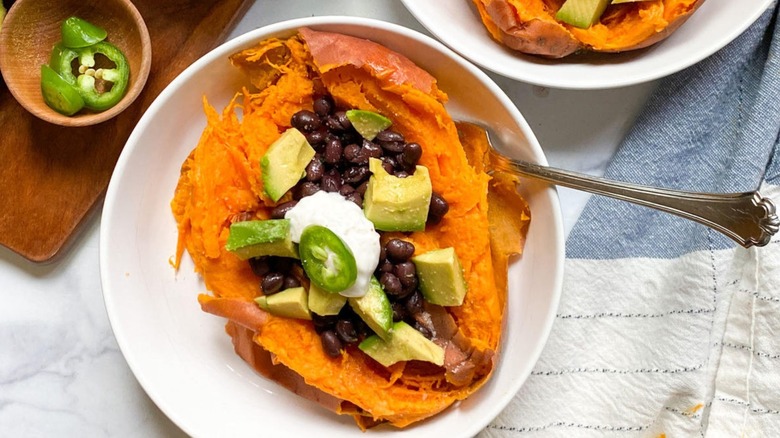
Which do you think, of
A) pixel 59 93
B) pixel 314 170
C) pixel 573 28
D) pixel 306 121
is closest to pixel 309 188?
pixel 314 170

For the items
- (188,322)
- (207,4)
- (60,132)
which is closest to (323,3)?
(207,4)

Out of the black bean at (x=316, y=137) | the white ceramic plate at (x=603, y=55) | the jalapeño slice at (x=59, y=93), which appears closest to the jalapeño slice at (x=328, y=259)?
the black bean at (x=316, y=137)

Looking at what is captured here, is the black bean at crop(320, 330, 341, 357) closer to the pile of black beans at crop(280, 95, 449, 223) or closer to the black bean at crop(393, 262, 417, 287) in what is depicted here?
the black bean at crop(393, 262, 417, 287)

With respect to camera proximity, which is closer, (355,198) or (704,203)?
(704,203)

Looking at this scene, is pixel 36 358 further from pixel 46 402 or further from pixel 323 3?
pixel 323 3

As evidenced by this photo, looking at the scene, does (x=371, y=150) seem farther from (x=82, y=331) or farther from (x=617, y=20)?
(x=82, y=331)
